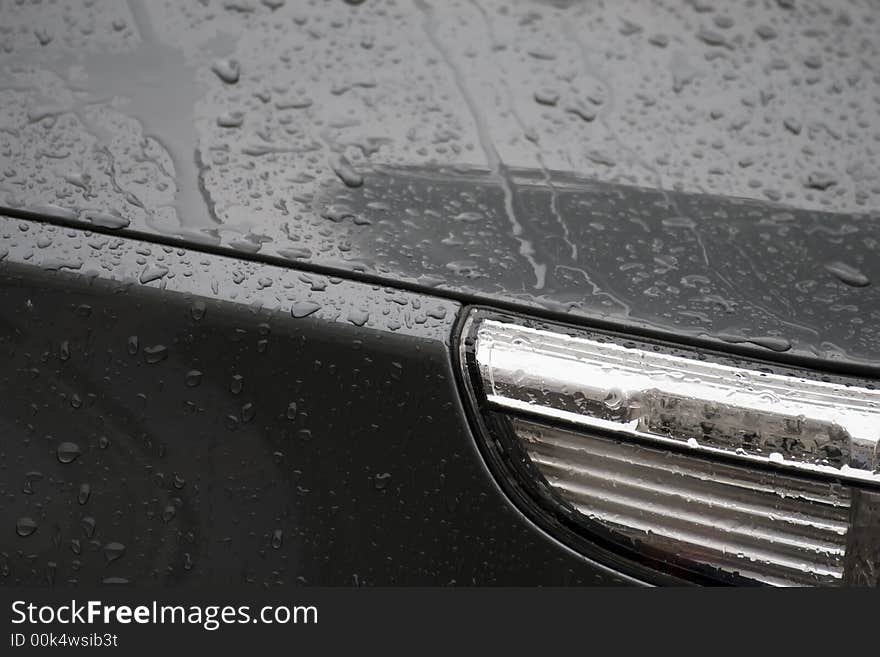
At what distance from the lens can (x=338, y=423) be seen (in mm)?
1088

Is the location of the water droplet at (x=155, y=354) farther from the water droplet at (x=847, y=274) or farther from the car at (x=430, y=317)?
the water droplet at (x=847, y=274)

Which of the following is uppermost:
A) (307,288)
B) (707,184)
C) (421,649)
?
(707,184)

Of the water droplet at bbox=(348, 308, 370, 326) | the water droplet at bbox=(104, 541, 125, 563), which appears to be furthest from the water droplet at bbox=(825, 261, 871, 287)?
the water droplet at bbox=(104, 541, 125, 563)

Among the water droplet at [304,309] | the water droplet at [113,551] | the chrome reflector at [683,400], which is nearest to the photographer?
the chrome reflector at [683,400]

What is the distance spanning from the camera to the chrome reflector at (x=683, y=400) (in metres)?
0.98

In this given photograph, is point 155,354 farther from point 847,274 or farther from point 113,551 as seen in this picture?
point 847,274

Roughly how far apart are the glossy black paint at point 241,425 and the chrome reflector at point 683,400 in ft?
0.29

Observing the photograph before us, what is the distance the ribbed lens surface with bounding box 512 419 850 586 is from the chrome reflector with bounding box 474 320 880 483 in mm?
29

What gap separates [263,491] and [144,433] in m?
0.17

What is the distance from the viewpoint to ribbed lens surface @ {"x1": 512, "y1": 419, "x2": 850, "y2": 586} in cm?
101

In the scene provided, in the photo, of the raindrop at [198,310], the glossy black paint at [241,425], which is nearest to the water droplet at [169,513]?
the glossy black paint at [241,425]

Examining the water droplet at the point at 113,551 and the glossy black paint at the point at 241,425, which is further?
the water droplet at the point at 113,551

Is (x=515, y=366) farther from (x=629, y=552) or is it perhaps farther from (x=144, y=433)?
(x=144, y=433)

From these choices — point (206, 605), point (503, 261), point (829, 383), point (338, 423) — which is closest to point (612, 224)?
point (503, 261)
